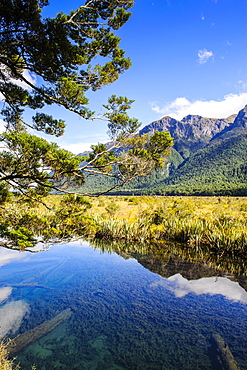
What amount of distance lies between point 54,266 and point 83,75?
30.1ft

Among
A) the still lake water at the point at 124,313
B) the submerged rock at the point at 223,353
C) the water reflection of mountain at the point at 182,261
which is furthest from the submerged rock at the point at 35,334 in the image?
the water reflection of mountain at the point at 182,261

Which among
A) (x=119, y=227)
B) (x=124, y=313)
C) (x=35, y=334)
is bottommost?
(x=124, y=313)

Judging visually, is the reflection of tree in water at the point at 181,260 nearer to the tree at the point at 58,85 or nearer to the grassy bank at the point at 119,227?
the grassy bank at the point at 119,227

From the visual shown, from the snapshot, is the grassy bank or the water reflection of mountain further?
the water reflection of mountain

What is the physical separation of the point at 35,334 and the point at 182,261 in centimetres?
726

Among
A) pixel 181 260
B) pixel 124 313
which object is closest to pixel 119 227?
pixel 181 260

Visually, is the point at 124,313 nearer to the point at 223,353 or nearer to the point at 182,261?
the point at 223,353

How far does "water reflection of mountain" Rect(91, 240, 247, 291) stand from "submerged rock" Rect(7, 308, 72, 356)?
4648mm

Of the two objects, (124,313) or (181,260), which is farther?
(181,260)

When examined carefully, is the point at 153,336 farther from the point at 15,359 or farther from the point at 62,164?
the point at 62,164

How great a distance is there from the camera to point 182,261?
33.1 feet

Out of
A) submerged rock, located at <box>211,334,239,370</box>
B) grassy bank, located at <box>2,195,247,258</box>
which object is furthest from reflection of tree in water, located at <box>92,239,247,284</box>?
submerged rock, located at <box>211,334,239,370</box>

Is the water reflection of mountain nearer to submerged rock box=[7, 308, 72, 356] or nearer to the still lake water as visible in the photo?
the still lake water

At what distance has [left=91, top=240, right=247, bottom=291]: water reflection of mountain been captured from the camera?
8.72m
